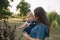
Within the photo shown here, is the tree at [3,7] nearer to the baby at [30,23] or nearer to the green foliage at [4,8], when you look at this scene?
the green foliage at [4,8]

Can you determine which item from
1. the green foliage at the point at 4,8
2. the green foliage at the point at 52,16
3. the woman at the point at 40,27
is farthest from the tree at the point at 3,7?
the green foliage at the point at 52,16

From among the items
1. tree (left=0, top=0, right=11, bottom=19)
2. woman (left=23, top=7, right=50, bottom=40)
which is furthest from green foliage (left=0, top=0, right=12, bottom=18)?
woman (left=23, top=7, right=50, bottom=40)

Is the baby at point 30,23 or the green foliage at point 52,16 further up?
the baby at point 30,23

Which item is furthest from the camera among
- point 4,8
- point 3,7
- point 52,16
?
point 52,16

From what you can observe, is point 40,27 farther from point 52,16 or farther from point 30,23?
point 52,16

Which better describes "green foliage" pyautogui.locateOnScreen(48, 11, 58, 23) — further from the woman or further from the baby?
the woman

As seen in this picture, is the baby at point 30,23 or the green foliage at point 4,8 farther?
the green foliage at point 4,8

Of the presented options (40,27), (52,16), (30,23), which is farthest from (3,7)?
(52,16)

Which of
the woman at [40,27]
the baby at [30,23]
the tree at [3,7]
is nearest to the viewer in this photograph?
the woman at [40,27]

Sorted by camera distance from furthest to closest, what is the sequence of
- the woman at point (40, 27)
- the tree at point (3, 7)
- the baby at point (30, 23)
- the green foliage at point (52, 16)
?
1. the green foliage at point (52, 16)
2. the tree at point (3, 7)
3. the baby at point (30, 23)
4. the woman at point (40, 27)

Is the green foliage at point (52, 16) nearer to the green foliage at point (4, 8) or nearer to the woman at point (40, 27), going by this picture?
the green foliage at point (4, 8)

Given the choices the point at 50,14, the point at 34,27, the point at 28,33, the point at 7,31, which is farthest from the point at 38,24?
the point at 50,14

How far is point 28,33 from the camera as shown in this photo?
11.2ft

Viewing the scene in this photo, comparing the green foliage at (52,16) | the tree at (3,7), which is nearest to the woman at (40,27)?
the tree at (3,7)
